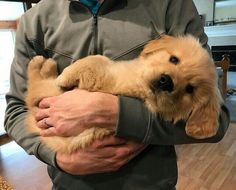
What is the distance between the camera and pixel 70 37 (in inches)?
38.8

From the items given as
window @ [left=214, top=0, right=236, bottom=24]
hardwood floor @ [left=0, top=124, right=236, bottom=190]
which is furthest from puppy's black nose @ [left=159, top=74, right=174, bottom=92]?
window @ [left=214, top=0, right=236, bottom=24]

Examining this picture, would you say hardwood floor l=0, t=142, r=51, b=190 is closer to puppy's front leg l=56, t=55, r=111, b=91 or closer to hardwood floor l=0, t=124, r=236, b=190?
hardwood floor l=0, t=124, r=236, b=190

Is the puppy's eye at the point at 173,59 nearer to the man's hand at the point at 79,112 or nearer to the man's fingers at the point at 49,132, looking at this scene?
the man's hand at the point at 79,112

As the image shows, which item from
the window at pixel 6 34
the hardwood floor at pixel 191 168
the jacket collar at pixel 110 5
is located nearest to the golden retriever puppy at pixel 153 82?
the jacket collar at pixel 110 5

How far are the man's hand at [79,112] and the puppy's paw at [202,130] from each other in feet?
0.77

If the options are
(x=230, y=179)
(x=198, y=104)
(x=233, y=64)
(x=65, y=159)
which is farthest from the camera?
(x=233, y=64)

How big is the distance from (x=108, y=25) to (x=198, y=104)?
0.42 m

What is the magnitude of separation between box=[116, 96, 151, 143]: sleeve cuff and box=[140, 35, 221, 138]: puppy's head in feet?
0.34

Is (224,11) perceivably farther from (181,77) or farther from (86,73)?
(86,73)

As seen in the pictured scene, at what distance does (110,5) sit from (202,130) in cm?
50

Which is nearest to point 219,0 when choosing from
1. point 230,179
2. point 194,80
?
point 230,179

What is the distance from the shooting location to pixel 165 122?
886 millimetres

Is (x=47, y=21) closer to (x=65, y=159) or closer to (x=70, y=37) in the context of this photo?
(x=70, y=37)

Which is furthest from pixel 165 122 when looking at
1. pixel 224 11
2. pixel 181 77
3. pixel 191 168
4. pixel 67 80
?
pixel 224 11
